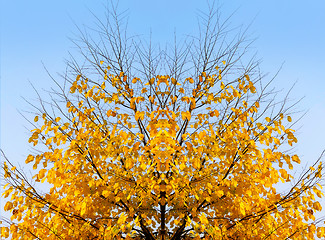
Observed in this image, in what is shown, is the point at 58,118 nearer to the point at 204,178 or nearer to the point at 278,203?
the point at 204,178

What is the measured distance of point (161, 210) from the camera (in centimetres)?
591

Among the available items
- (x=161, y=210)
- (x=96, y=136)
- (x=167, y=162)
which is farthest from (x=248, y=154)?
(x=96, y=136)

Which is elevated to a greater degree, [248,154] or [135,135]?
[135,135]

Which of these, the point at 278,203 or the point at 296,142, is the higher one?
the point at 296,142

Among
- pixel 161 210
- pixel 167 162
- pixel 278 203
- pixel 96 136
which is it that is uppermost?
pixel 96 136

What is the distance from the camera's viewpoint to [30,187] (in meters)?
5.65

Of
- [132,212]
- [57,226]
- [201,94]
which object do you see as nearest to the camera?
[132,212]

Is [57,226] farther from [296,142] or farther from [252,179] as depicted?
[296,142]

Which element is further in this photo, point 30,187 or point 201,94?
point 201,94


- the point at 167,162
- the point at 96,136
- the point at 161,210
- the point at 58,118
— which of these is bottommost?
the point at 161,210

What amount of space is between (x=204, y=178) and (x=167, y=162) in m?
0.67

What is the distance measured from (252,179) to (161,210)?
1.72 m

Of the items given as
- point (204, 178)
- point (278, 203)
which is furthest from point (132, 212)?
point (278, 203)

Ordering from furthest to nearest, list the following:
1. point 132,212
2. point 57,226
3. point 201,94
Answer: point 201,94 < point 57,226 < point 132,212
